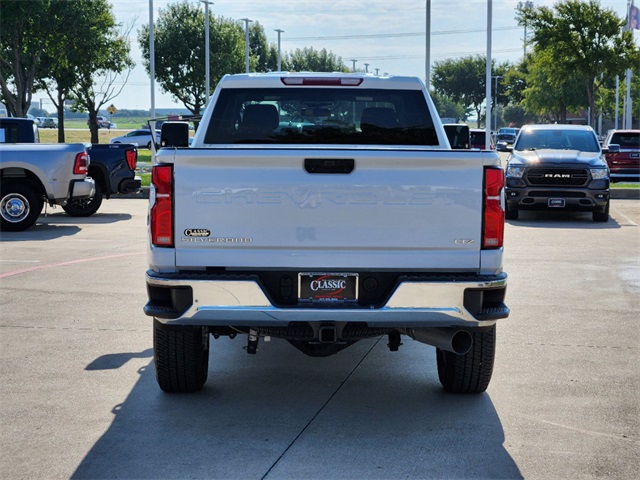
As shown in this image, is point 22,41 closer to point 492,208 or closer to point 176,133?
point 176,133

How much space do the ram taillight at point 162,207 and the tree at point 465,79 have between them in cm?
12092

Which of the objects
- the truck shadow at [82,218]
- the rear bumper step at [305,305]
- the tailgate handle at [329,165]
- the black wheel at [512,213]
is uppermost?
the tailgate handle at [329,165]

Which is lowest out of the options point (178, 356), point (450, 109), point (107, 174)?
point (178, 356)

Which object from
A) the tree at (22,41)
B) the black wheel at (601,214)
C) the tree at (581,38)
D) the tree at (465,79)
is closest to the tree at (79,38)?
the tree at (22,41)

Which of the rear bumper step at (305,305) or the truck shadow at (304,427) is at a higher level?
the rear bumper step at (305,305)

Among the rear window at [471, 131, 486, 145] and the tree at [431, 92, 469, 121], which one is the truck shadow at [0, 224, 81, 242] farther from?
the tree at [431, 92, 469, 121]

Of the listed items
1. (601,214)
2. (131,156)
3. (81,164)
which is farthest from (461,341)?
(131,156)

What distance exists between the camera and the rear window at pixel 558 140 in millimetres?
20625

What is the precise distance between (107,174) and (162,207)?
1456 centimetres

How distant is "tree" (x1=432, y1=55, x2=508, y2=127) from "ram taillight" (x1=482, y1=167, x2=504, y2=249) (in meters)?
121

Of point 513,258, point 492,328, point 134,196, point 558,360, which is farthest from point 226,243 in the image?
point 134,196

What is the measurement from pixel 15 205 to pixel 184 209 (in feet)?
40.2

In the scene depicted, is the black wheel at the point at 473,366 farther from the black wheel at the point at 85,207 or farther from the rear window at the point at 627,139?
the rear window at the point at 627,139

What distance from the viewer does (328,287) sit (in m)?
5.80
